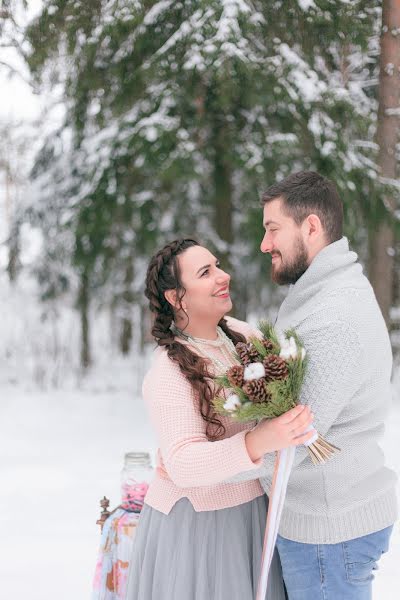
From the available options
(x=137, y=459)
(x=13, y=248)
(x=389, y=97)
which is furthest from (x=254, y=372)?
(x=13, y=248)

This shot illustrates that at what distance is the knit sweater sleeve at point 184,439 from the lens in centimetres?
222

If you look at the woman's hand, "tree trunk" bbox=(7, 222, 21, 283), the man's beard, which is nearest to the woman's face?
the man's beard

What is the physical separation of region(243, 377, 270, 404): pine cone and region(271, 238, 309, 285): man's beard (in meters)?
0.54

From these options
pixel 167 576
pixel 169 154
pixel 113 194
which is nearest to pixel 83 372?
pixel 113 194

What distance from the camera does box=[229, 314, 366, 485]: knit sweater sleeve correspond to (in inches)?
85.3

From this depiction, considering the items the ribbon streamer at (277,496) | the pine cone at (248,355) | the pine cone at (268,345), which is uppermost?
the pine cone at (268,345)

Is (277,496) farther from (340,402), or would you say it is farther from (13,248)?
(13,248)

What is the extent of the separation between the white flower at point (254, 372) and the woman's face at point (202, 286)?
0.68 m

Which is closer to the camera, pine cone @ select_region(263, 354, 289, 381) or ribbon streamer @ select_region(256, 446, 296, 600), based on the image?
pine cone @ select_region(263, 354, 289, 381)

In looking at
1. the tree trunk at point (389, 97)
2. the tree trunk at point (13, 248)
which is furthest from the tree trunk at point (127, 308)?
the tree trunk at point (389, 97)

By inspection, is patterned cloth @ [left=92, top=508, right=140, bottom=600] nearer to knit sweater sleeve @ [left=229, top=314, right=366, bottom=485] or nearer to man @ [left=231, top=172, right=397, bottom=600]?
man @ [left=231, top=172, right=397, bottom=600]

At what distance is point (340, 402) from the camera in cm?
218

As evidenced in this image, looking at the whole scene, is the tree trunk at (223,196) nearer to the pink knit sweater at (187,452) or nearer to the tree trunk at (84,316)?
the tree trunk at (84,316)

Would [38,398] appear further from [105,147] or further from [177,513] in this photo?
[177,513]
